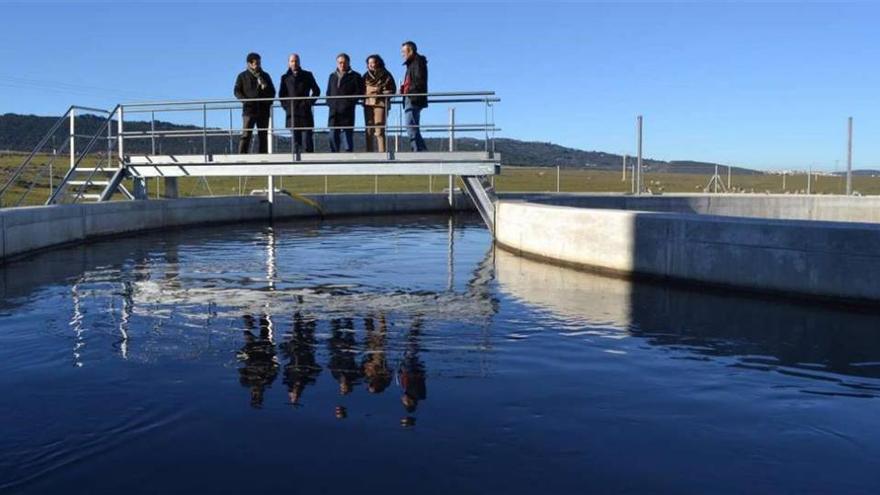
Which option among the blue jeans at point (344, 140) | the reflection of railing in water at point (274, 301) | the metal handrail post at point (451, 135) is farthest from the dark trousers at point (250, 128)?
the reflection of railing in water at point (274, 301)

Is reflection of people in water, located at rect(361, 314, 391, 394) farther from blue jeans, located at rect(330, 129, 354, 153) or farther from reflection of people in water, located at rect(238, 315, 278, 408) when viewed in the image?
blue jeans, located at rect(330, 129, 354, 153)

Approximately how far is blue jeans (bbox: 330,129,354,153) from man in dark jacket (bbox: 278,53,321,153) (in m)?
0.50

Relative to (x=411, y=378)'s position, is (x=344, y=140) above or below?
above

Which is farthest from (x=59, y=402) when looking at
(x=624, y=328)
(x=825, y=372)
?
(x=825, y=372)

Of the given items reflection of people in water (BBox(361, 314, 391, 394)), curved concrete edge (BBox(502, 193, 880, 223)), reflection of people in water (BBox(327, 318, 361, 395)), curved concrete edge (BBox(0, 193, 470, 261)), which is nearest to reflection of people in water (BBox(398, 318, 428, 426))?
reflection of people in water (BBox(361, 314, 391, 394))

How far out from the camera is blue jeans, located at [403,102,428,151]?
1650 cm

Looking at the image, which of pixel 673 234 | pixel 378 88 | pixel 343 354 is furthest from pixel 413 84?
pixel 343 354

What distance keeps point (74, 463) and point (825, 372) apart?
537 centimetres

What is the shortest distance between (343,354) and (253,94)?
11340 mm

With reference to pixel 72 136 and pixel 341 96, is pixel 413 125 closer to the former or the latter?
pixel 341 96

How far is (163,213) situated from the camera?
20.0 metres

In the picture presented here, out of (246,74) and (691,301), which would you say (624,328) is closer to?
(691,301)

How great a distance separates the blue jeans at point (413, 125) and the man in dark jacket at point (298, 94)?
6.49 ft

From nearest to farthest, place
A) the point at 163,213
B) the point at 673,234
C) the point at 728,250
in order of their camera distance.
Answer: the point at 728,250, the point at 673,234, the point at 163,213
